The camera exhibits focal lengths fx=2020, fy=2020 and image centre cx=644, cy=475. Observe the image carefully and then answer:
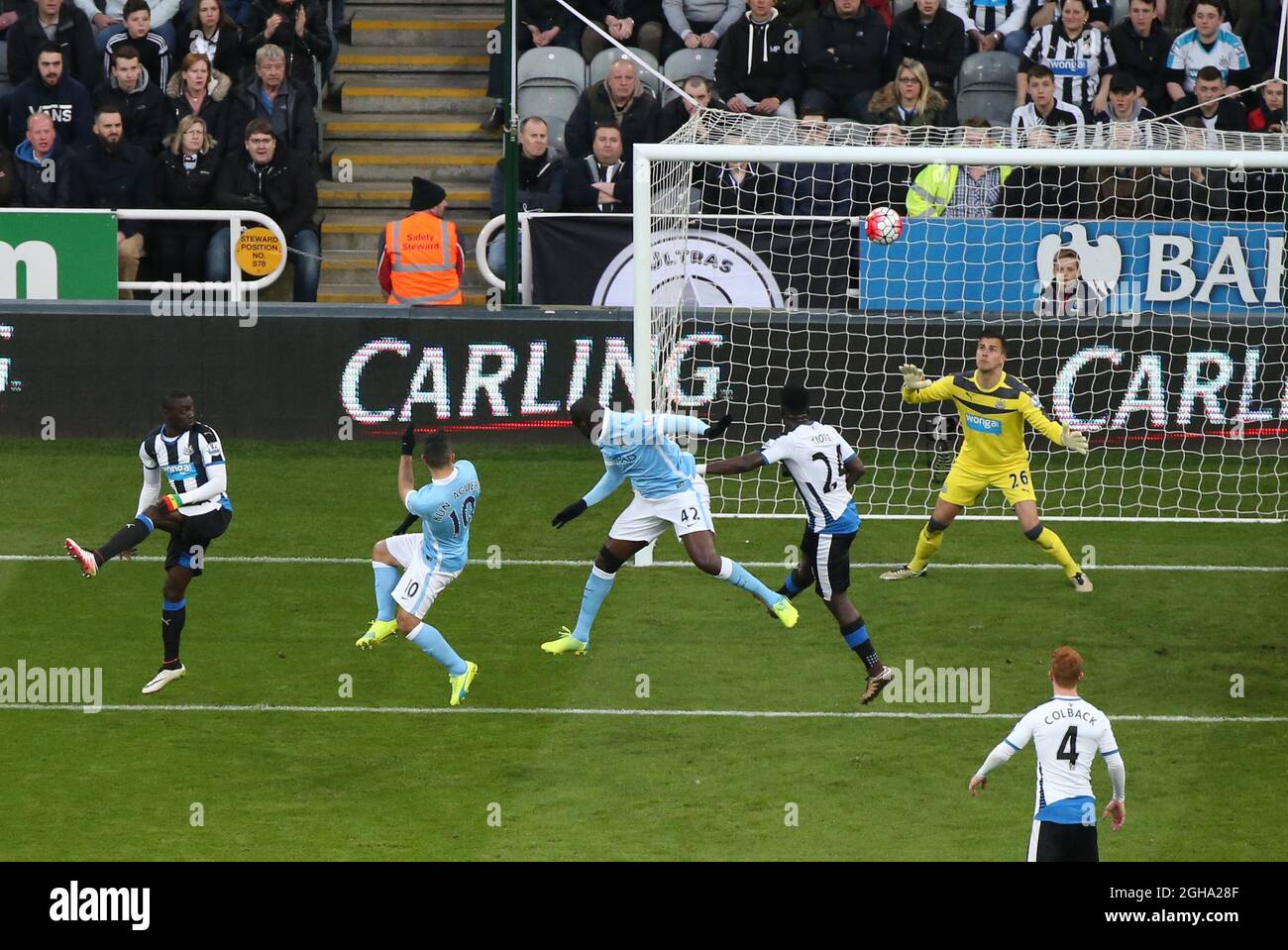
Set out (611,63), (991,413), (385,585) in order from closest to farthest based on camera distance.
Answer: (385,585), (991,413), (611,63)

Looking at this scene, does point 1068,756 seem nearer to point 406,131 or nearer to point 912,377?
point 912,377

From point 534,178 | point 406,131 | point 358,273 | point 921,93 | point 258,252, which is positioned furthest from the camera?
point 406,131

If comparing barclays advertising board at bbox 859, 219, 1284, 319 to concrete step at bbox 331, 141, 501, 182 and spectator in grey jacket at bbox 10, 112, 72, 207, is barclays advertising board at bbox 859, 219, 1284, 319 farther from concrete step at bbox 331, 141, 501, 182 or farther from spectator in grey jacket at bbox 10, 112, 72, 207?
spectator in grey jacket at bbox 10, 112, 72, 207

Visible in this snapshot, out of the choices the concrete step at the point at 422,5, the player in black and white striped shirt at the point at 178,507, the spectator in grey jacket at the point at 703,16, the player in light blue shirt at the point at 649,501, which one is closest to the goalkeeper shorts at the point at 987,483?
the player in light blue shirt at the point at 649,501

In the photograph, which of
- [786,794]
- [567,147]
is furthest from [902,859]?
[567,147]

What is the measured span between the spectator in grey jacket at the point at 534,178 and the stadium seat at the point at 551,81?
1.62 meters

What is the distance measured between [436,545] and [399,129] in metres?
11.3

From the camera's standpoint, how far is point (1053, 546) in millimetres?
15836

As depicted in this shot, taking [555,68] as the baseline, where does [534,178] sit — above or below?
below

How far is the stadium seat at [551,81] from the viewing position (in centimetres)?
2302

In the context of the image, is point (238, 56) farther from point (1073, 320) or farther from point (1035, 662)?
point (1035, 662)

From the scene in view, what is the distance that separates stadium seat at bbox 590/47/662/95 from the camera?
22.5 metres

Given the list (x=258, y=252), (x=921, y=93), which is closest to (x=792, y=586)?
(x=921, y=93)

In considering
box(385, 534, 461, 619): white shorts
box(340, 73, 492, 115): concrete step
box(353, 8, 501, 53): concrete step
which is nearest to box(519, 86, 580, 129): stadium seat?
box(340, 73, 492, 115): concrete step
